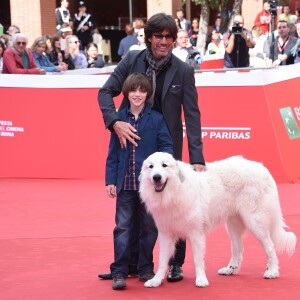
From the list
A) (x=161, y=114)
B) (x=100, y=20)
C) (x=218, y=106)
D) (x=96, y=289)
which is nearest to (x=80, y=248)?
(x=96, y=289)

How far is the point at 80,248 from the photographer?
8625 mm

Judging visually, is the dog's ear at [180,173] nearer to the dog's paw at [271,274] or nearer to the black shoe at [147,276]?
the black shoe at [147,276]

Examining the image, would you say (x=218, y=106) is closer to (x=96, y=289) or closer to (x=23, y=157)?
(x=23, y=157)

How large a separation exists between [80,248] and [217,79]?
452cm

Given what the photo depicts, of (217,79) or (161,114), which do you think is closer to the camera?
(161,114)

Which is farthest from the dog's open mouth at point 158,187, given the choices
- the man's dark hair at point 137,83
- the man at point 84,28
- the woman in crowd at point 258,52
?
the man at point 84,28

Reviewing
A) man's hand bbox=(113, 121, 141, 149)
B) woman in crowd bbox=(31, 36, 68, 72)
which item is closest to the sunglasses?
man's hand bbox=(113, 121, 141, 149)

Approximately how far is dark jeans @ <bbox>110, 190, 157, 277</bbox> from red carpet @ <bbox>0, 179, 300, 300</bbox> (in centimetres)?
19

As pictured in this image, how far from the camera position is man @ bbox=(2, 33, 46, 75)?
14.1m

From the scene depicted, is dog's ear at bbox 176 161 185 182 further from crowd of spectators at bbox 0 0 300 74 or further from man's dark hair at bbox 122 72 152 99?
crowd of spectators at bbox 0 0 300 74

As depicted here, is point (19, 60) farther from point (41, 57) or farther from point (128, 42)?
point (128, 42)

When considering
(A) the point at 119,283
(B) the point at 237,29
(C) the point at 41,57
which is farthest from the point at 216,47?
(A) the point at 119,283

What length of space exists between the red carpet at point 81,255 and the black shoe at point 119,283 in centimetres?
5

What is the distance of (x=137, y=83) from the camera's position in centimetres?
682
